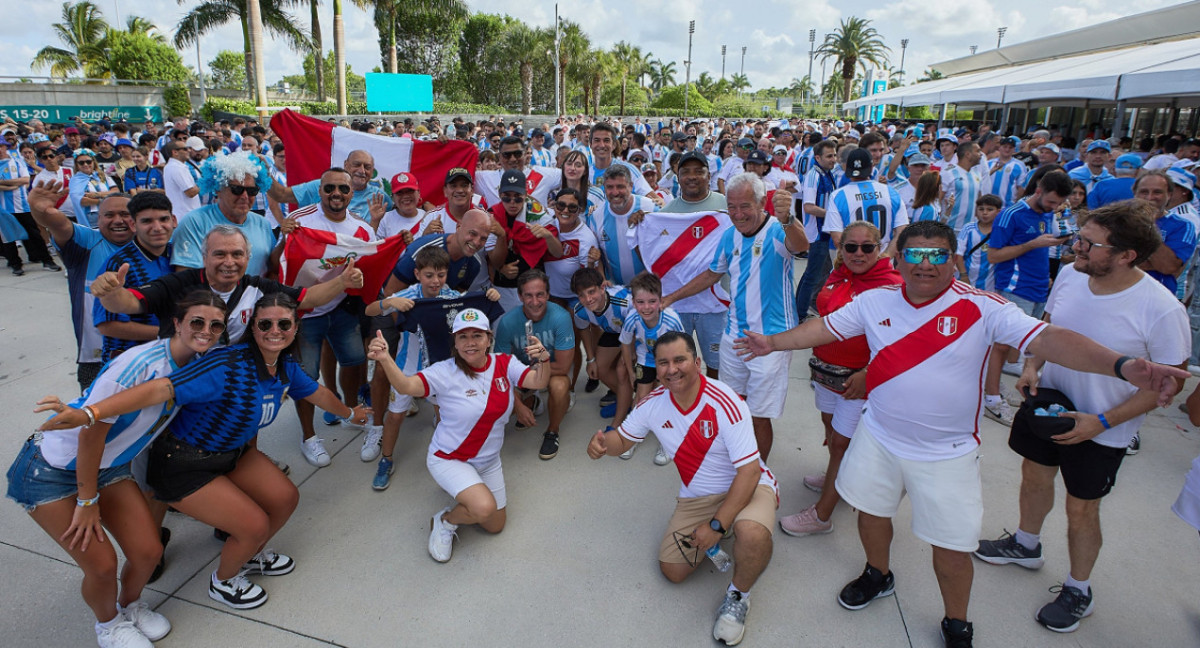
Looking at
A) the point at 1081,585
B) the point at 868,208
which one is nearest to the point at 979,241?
the point at 868,208

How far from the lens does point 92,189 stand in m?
7.64

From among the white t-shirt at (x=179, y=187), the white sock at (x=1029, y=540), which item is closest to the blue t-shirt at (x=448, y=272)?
the white sock at (x=1029, y=540)

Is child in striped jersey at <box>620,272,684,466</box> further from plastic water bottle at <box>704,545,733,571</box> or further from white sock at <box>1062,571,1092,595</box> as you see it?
white sock at <box>1062,571,1092,595</box>

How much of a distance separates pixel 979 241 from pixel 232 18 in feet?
97.7

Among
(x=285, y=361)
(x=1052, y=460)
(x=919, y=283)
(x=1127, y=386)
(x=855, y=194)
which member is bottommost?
(x=1052, y=460)

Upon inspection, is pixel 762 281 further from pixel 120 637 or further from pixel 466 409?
pixel 120 637

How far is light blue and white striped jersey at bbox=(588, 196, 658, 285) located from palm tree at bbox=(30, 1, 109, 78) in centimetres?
4557

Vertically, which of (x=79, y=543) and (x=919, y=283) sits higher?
(x=919, y=283)

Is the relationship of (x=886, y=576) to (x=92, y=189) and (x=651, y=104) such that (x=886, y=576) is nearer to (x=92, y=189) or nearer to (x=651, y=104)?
(x=92, y=189)

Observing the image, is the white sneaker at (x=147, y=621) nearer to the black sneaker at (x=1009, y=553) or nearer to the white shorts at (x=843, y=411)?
the white shorts at (x=843, y=411)

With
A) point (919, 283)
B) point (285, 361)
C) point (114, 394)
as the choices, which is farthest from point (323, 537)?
point (919, 283)

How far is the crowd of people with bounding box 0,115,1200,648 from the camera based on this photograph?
7.91ft

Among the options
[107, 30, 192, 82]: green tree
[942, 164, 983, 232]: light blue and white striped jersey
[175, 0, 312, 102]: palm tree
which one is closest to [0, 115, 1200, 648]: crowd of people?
[942, 164, 983, 232]: light blue and white striped jersey

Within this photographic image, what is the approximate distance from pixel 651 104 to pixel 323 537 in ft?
211
